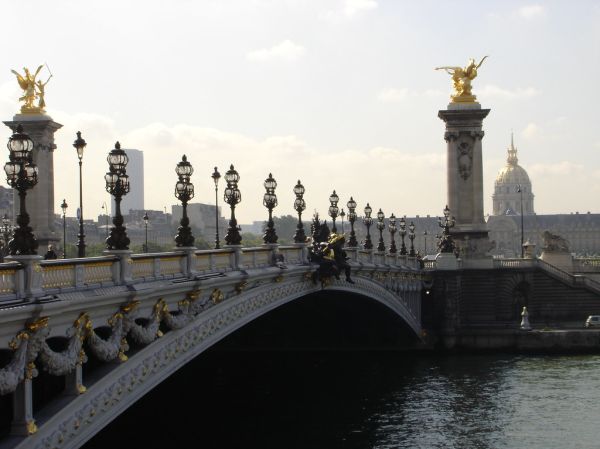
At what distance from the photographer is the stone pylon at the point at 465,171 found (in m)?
82.7

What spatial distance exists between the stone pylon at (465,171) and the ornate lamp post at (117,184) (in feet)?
199

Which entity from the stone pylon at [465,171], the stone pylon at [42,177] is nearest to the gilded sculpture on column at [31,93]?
the stone pylon at [42,177]

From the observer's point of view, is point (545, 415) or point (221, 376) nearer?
point (545, 415)

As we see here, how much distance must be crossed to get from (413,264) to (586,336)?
10856 millimetres

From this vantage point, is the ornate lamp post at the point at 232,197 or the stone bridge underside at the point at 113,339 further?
the ornate lamp post at the point at 232,197

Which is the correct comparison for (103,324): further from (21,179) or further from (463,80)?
(463,80)

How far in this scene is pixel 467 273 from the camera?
77.1 metres

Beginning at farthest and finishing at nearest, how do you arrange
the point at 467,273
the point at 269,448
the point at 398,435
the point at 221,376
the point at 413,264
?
1. the point at 467,273
2. the point at 413,264
3. the point at 221,376
4. the point at 398,435
5. the point at 269,448

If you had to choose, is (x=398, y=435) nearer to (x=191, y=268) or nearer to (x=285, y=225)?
(x=191, y=268)

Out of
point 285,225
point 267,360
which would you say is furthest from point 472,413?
point 285,225

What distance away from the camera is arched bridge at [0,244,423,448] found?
719 inches

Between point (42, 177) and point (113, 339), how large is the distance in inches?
1925

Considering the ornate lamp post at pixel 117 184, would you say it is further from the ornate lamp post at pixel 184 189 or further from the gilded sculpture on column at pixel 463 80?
the gilded sculpture on column at pixel 463 80

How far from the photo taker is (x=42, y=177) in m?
68.9
